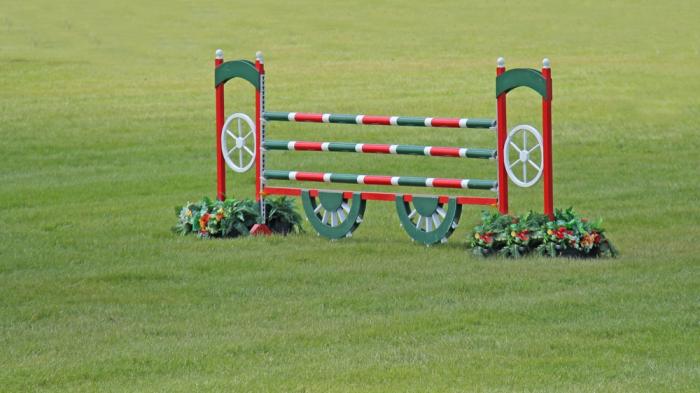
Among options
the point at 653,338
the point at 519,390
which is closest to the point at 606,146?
the point at 653,338

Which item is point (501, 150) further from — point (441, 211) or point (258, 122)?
point (258, 122)

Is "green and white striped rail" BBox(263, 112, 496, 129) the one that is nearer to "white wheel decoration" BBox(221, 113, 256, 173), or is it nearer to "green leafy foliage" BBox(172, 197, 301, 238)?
"white wheel decoration" BBox(221, 113, 256, 173)

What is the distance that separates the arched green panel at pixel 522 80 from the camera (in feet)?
42.8

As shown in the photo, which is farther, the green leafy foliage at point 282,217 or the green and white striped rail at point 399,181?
the green leafy foliage at point 282,217

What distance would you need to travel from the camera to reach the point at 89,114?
25859mm

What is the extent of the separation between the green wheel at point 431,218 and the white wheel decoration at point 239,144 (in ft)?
5.30

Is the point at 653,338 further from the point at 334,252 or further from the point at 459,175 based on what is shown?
the point at 459,175

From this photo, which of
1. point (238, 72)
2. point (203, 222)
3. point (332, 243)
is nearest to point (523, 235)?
point (332, 243)

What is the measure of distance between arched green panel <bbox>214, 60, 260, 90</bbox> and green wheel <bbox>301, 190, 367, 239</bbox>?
119cm

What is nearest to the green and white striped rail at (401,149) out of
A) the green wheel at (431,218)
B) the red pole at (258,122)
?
the red pole at (258,122)

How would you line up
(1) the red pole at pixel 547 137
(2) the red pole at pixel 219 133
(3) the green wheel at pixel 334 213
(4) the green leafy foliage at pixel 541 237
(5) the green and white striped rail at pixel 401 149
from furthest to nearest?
(2) the red pole at pixel 219 133 → (3) the green wheel at pixel 334 213 → (5) the green and white striped rail at pixel 401 149 → (1) the red pole at pixel 547 137 → (4) the green leafy foliage at pixel 541 237

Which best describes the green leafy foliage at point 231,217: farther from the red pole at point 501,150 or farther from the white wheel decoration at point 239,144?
the red pole at point 501,150

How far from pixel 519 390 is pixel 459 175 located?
11.2 metres

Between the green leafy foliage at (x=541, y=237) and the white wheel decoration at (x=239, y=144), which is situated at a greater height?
the white wheel decoration at (x=239, y=144)
